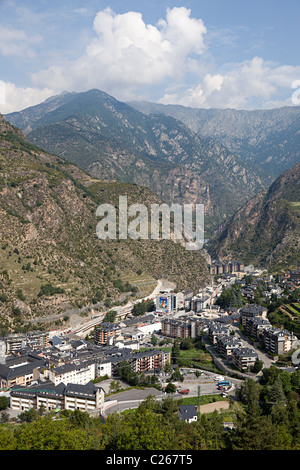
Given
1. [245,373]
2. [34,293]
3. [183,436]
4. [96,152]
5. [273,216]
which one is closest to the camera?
[183,436]

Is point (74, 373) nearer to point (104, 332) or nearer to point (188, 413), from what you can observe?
point (104, 332)

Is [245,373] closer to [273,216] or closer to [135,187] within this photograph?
[135,187]

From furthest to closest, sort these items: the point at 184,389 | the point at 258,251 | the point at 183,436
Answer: the point at 258,251 < the point at 184,389 < the point at 183,436

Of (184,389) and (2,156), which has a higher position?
(2,156)

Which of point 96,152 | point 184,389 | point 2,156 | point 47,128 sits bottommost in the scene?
point 184,389

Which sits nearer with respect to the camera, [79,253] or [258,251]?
[79,253]

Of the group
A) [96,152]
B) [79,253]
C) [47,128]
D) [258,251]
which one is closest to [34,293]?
[79,253]

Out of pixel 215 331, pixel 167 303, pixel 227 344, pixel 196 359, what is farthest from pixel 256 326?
pixel 167 303
